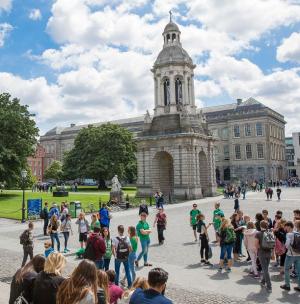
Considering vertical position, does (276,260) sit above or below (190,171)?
below

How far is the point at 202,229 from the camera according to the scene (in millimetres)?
12398

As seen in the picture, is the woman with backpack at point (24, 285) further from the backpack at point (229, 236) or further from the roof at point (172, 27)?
the roof at point (172, 27)

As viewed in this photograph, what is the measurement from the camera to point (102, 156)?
65.2 m

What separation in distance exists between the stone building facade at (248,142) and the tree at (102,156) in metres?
26.0

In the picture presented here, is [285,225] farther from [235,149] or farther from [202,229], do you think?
[235,149]

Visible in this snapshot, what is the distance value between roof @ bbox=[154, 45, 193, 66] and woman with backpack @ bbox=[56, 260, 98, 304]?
42.6 m

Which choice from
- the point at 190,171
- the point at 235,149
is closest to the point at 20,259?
the point at 190,171

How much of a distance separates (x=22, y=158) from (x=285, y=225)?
4035cm

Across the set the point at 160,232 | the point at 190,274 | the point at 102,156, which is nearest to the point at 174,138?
the point at 102,156

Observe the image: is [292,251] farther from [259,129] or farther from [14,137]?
[259,129]

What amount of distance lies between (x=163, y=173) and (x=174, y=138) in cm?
565

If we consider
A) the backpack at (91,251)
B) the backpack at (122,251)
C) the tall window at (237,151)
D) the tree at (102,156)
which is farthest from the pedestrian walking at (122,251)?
the tall window at (237,151)

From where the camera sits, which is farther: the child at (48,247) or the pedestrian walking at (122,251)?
the child at (48,247)

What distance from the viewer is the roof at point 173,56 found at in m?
45.4
